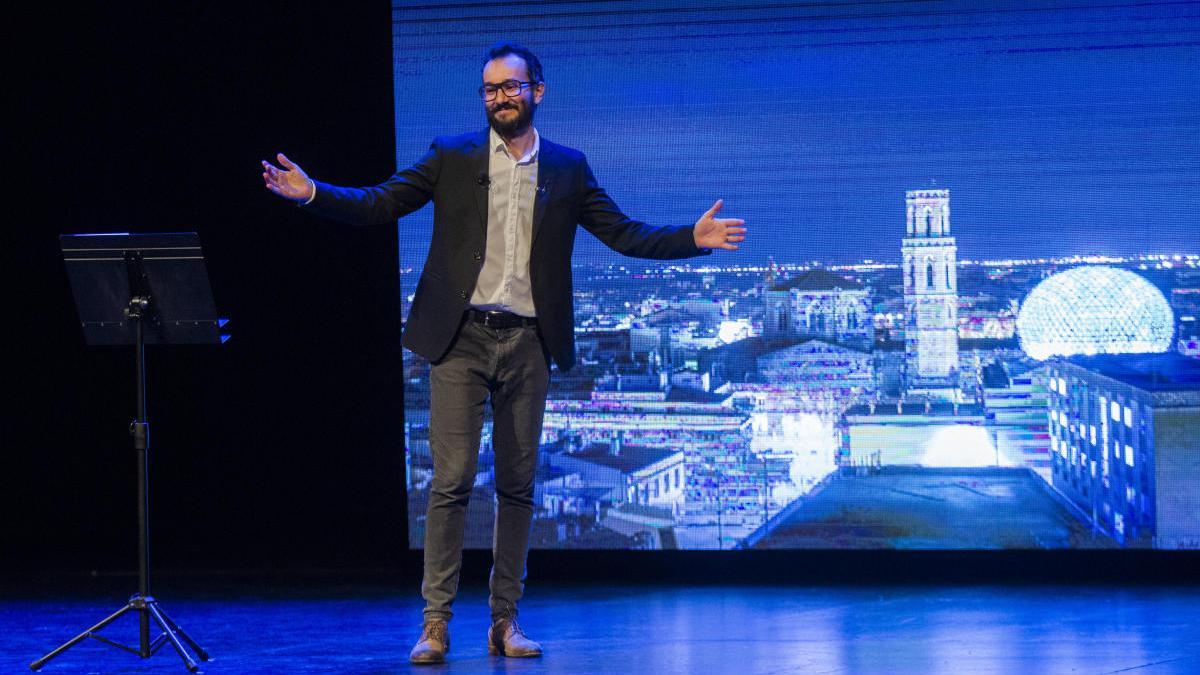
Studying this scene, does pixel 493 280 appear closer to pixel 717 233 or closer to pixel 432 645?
pixel 717 233

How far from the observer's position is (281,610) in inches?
156

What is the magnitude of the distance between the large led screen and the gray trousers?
116 cm

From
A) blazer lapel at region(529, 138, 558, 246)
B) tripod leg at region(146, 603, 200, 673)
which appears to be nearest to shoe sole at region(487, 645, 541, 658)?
tripod leg at region(146, 603, 200, 673)

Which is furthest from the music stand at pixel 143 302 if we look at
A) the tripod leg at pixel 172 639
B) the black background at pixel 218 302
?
the black background at pixel 218 302

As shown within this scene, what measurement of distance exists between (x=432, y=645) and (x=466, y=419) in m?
0.55

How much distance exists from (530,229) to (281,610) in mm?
1642

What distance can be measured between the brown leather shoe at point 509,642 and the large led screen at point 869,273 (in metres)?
1.18

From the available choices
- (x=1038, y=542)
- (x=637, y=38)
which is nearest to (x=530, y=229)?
(x=637, y=38)

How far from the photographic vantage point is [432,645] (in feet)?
10.0

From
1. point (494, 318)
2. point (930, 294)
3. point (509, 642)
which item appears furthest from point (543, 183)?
point (930, 294)

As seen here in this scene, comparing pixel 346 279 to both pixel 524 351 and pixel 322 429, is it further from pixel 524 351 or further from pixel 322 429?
pixel 524 351

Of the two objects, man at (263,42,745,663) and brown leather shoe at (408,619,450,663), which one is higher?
man at (263,42,745,663)

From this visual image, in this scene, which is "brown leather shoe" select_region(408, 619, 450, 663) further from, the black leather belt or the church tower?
the church tower

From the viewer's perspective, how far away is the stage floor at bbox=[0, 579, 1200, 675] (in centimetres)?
306
